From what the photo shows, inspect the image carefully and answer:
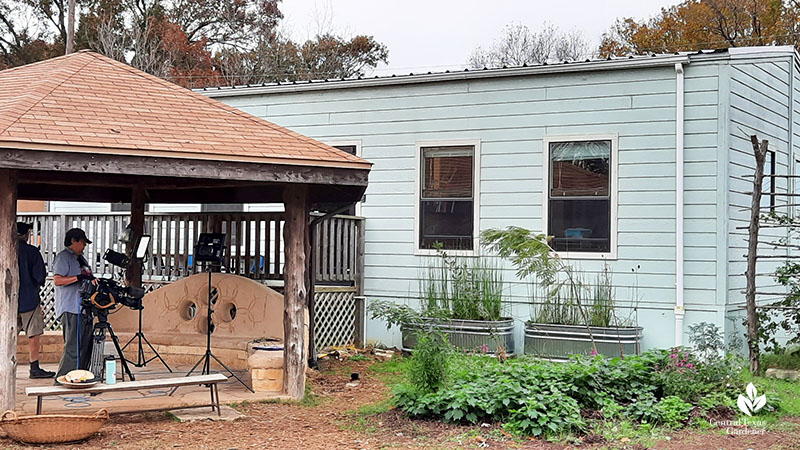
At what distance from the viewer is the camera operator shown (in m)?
8.66

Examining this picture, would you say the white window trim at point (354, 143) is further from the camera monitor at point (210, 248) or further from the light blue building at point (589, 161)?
the camera monitor at point (210, 248)

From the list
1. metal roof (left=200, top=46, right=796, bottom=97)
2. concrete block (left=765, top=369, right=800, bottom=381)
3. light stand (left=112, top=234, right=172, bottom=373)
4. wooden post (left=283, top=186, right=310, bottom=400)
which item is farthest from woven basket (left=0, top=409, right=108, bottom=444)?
concrete block (left=765, top=369, right=800, bottom=381)

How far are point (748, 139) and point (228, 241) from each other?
21.8 feet

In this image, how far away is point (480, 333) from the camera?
36.3 ft

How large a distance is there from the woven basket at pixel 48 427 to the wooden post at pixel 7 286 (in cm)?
65

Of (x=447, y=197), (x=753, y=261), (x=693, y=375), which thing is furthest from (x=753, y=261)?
(x=447, y=197)

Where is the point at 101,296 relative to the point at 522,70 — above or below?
below

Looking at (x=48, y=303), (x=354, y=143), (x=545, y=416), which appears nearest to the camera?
(x=545, y=416)

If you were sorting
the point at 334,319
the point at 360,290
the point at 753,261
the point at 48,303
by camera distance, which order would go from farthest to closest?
1. the point at 48,303
2. the point at 360,290
3. the point at 334,319
4. the point at 753,261

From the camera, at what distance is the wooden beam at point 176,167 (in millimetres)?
7125

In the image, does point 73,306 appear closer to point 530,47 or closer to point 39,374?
point 39,374

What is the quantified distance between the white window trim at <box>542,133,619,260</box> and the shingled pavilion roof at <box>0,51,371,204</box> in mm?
2763

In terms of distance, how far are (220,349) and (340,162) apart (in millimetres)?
3045

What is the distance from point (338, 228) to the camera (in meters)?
12.0
